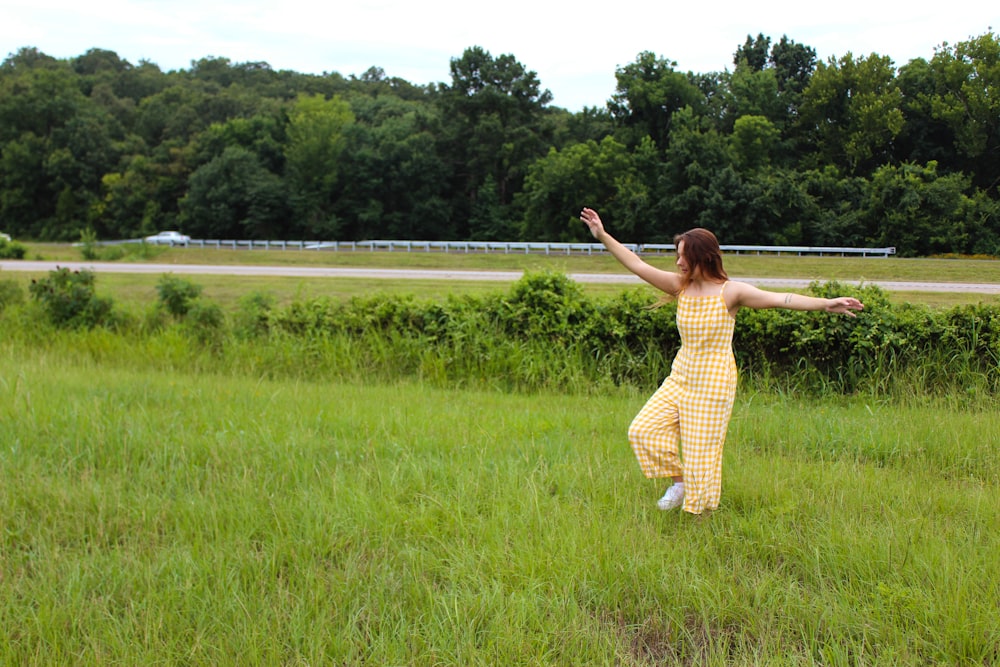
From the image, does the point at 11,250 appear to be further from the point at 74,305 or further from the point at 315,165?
the point at 315,165

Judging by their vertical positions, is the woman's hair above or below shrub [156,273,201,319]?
above

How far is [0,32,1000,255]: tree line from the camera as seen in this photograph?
32.9ft

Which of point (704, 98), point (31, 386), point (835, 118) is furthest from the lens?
point (704, 98)

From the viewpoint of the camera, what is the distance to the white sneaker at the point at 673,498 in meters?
4.52

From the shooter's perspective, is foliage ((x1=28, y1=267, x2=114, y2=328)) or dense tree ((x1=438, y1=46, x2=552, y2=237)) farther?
dense tree ((x1=438, y1=46, x2=552, y2=237))

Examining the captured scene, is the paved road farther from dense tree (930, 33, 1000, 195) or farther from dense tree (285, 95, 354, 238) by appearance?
dense tree (285, 95, 354, 238)

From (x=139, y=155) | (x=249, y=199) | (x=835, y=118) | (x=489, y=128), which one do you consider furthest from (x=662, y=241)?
(x=139, y=155)

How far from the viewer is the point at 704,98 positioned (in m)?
18.9

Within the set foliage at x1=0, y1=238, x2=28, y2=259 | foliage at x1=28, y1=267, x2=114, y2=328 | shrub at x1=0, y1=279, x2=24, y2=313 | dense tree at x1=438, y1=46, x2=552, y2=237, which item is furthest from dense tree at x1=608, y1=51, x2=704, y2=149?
foliage at x1=0, y1=238, x2=28, y2=259

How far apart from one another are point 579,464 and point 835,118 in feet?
29.6

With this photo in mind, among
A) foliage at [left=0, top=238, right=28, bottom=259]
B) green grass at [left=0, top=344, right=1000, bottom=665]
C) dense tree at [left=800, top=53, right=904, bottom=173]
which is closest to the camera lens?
green grass at [left=0, top=344, right=1000, bottom=665]

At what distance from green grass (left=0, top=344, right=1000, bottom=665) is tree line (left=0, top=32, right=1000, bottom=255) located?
17.6 ft

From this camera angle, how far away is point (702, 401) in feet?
14.3

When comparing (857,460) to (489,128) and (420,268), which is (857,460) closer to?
(420,268)
